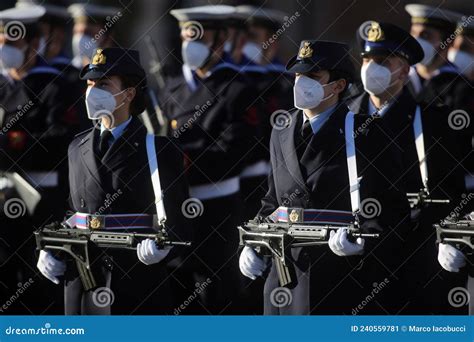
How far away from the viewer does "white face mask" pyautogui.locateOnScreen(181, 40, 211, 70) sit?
793 centimetres

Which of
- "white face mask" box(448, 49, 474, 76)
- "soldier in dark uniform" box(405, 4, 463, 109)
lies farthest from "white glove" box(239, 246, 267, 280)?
"white face mask" box(448, 49, 474, 76)

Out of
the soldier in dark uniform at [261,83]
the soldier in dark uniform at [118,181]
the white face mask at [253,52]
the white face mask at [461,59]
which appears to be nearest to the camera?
the soldier in dark uniform at [118,181]

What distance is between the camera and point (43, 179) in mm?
7746

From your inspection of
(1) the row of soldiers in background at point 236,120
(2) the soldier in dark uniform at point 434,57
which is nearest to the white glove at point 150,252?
(1) the row of soldiers in background at point 236,120

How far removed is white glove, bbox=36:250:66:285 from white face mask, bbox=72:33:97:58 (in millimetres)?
1300

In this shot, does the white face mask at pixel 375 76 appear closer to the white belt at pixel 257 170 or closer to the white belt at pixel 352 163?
the white belt at pixel 352 163

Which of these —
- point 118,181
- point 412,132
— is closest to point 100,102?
point 118,181

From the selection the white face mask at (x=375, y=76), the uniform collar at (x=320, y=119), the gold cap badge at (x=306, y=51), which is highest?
the gold cap badge at (x=306, y=51)

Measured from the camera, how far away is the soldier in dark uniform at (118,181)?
7301 millimetres

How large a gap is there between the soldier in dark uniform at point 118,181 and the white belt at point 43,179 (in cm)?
26

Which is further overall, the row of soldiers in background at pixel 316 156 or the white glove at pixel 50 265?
the white glove at pixel 50 265

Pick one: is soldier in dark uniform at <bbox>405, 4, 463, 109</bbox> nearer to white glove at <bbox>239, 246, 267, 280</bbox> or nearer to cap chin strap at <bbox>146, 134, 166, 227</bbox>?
white glove at <bbox>239, 246, 267, 280</bbox>

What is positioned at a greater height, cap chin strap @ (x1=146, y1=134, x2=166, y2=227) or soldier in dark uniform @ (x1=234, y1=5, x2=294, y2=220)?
soldier in dark uniform @ (x1=234, y1=5, x2=294, y2=220)

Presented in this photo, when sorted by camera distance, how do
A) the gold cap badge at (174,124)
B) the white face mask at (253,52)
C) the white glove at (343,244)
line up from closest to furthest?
the white glove at (343,244) → the gold cap badge at (174,124) → the white face mask at (253,52)
